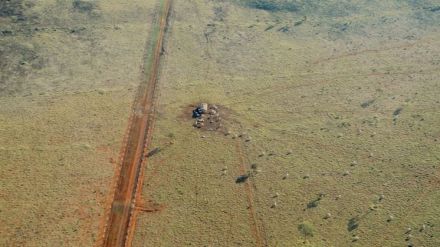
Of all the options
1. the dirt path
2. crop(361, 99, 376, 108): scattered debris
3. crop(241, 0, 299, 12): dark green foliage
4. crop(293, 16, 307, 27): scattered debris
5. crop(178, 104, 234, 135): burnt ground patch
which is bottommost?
the dirt path

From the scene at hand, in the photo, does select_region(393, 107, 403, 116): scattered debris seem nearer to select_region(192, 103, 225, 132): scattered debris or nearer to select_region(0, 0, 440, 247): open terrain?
select_region(0, 0, 440, 247): open terrain

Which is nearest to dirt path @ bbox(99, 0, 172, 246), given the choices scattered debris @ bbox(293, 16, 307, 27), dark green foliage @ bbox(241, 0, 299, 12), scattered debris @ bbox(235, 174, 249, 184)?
scattered debris @ bbox(235, 174, 249, 184)

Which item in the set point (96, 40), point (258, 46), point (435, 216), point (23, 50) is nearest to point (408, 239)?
point (435, 216)

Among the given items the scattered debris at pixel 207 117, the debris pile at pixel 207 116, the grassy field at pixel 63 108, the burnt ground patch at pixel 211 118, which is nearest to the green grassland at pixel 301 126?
the burnt ground patch at pixel 211 118

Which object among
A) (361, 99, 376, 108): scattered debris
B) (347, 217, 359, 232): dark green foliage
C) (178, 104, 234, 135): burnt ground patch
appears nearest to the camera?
(347, 217, 359, 232): dark green foliage

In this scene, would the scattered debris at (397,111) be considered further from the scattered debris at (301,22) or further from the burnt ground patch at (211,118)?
the scattered debris at (301,22)

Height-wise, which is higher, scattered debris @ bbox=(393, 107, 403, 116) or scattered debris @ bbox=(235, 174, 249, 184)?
scattered debris @ bbox=(393, 107, 403, 116)

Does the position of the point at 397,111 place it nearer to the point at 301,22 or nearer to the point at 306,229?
the point at 306,229
